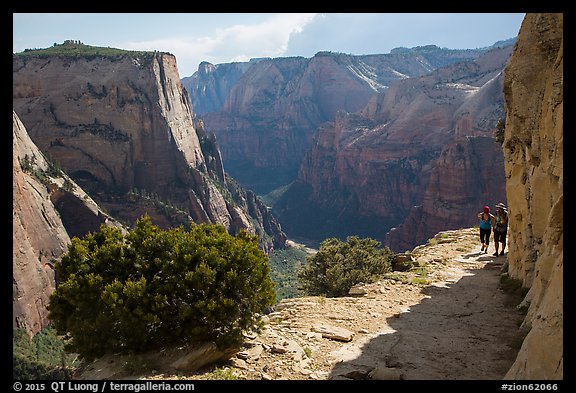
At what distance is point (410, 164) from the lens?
12800 cm

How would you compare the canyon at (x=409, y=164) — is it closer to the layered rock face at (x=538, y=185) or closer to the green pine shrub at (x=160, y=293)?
the layered rock face at (x=538, y=185)

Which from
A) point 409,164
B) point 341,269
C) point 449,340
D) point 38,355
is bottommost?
point 38,355

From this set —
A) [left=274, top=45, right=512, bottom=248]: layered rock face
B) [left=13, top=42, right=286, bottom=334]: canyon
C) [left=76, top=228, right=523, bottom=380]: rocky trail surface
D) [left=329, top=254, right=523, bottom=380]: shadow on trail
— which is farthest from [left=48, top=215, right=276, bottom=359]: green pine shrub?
[left=274, top=45, right=512, bottom=248]: layered rock face

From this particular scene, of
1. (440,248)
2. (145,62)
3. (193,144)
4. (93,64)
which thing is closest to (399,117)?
(193,144)

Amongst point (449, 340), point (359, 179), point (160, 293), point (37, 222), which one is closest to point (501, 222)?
point (449, 340)

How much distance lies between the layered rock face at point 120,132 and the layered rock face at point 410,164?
4592cm

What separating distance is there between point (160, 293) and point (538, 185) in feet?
34.5

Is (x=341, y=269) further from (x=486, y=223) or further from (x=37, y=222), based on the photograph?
(x=37, y=222)

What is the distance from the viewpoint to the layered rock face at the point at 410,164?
8844cm

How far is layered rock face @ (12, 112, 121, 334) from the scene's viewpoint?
47094 mm

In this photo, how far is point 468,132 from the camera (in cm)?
10631

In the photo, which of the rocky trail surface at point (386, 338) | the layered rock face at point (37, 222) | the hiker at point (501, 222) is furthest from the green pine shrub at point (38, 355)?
the hiker at point (501, 222)

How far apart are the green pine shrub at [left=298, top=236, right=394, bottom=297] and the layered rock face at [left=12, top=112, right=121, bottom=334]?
2297cm
